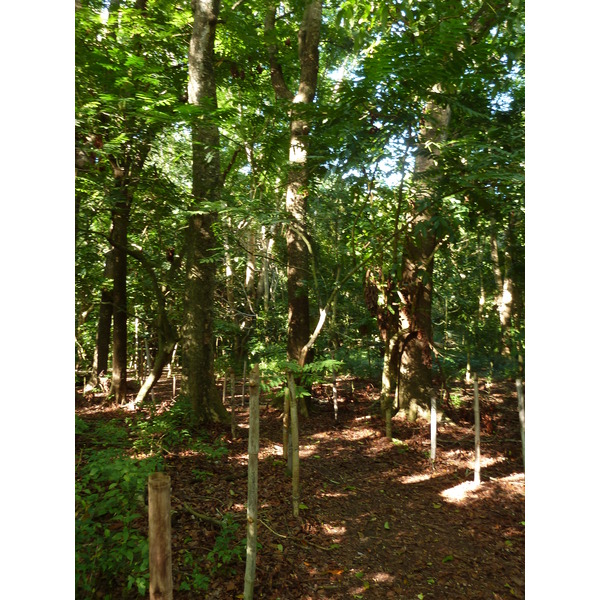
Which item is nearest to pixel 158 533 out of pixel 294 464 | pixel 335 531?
pixel 294 464

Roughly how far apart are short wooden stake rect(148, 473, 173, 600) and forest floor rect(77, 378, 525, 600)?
124 centimetres

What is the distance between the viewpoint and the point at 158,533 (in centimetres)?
150


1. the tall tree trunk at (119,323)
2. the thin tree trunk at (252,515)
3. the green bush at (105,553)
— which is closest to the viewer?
the green bush at (105,553)

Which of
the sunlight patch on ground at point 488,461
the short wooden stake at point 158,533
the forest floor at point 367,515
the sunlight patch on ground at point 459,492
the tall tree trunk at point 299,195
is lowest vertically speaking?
the sunlight patch on ground at point 488,461

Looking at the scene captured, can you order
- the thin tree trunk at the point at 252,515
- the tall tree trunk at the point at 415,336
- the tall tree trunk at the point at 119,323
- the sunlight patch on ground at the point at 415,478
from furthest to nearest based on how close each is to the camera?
the tall tree trunk at the point at 119,323 → the tall tree trunk at the point at 415,336 → the sunlight patch on ground at the point at 415,478 → the thin tree trunk at the point at 252,515

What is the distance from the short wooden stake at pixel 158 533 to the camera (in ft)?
4.91

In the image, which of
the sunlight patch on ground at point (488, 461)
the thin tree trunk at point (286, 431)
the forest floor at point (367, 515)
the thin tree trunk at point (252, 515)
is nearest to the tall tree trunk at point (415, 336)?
the forest floor at point (367, 515)

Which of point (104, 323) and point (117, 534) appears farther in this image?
point (104, 323)

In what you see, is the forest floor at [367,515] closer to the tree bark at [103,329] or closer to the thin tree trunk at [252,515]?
the thin tree trunk at [252,515]

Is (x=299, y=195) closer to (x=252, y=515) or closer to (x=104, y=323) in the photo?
(x=104, y=323)

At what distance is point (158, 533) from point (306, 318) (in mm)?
5864

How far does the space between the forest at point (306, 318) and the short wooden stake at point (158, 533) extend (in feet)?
0.05
